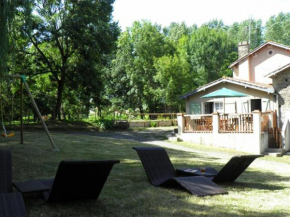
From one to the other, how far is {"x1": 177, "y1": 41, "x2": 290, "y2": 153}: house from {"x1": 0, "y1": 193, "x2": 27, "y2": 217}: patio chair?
49.1ft

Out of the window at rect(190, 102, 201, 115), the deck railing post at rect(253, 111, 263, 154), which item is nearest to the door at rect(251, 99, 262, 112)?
the window at rect(190, 102, 201, 115)

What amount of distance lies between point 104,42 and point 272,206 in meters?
21.5

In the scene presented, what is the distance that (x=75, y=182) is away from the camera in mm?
4793

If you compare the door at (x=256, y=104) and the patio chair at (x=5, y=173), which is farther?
the door at (x=256, y=104)

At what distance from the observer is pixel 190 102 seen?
25125 mm

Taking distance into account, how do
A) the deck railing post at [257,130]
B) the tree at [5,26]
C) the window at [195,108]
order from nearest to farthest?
the tree at [5,26], the deck railing post at [257,130], the window at [195,108]

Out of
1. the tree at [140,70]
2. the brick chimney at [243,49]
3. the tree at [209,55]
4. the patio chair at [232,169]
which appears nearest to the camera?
the patio chair at [232,169]

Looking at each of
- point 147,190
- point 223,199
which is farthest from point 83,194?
point 223,199

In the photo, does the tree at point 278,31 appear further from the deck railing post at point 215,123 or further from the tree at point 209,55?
the deck railing post at point 215,123

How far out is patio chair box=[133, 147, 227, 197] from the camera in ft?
19.0

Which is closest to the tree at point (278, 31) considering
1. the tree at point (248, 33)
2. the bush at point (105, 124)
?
the tree at point (248, 33)

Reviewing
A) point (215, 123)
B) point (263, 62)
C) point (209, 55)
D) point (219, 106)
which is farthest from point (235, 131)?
point (209, 55)

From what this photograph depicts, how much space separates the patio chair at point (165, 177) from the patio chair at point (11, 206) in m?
2.91

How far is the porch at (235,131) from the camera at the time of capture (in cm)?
1716
